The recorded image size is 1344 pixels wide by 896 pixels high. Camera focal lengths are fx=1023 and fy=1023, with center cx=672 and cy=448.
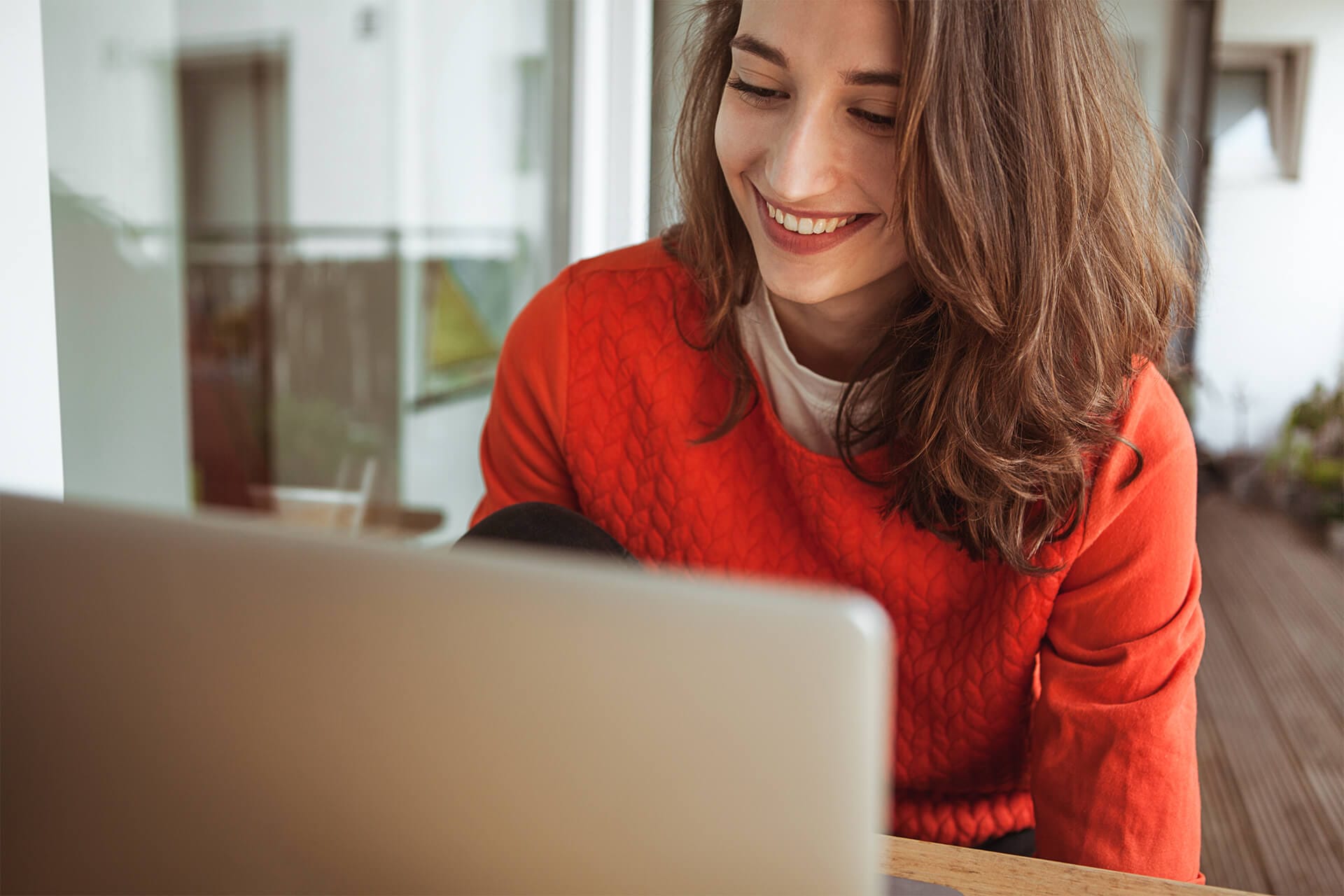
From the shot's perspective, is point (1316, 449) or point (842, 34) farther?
point (1316, 449)

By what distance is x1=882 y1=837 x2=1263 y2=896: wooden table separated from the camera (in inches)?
23.4

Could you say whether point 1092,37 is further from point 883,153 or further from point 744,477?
point 744,477

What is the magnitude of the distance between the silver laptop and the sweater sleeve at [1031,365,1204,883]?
0.61 meters

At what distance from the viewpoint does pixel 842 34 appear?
0.75 m

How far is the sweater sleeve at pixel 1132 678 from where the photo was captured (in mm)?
827

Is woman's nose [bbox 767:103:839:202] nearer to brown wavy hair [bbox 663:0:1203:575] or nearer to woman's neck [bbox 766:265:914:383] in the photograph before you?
brown wavy hair [bbox 663:0:1203:575]

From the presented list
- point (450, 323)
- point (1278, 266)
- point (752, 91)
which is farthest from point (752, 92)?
point (1278, 266)

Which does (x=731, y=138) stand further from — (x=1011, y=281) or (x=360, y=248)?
(x=360, y=248)

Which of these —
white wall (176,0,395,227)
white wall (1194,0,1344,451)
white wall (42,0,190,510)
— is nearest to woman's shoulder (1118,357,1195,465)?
white wall (42,0,190,510)

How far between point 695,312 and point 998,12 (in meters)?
0.40

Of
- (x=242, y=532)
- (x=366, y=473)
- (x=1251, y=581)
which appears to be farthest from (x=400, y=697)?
(x=1251, y=581)

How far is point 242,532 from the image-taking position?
351 millimetres

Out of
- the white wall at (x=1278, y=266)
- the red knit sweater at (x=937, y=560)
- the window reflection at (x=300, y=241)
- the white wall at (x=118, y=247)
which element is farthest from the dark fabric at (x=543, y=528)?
the white wall at (x=1278, y=266)

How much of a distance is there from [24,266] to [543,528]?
43cm
